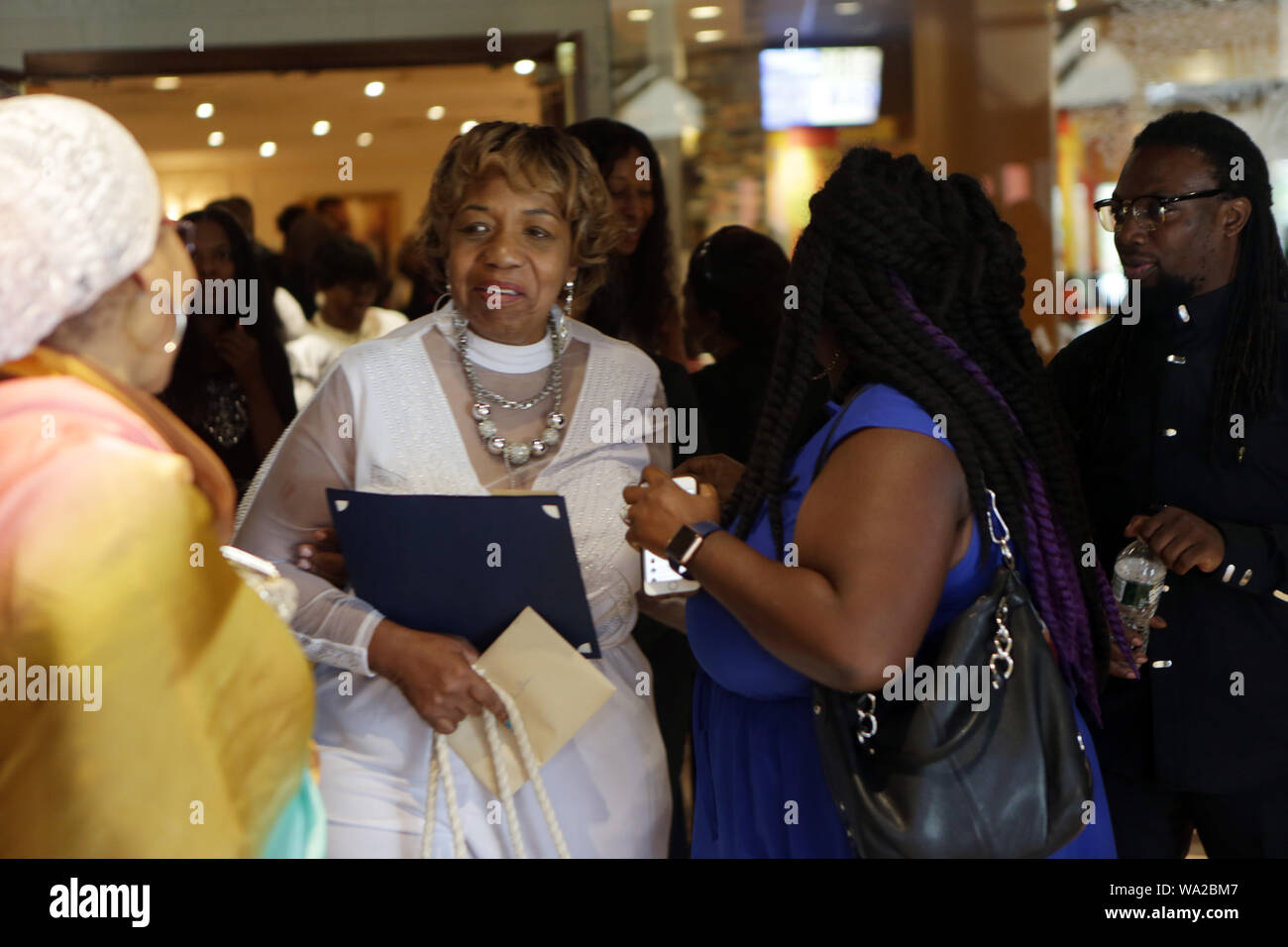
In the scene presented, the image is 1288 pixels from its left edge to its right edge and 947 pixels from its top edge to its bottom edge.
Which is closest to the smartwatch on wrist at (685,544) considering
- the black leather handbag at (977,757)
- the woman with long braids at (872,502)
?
the woman with long braids at (872,502)

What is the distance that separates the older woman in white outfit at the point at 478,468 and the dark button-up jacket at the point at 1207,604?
2.84 ft

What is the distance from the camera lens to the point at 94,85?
17.6 ft

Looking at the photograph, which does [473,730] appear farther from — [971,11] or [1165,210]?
[971,11]

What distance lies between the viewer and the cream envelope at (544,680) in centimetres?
195

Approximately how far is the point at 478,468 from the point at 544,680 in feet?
1.27

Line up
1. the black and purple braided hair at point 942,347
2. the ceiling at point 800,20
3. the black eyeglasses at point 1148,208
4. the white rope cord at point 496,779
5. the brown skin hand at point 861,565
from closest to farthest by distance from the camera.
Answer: the brown skin hand at point 861,565
the black and purple braided hair at point 942,347
the white rope cord at point 496,779
the black eyeglasses at point 1148,208
the ceiling at point 800,20

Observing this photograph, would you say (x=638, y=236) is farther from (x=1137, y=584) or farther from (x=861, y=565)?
(x=861, y=565)

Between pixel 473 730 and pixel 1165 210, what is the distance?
152cm

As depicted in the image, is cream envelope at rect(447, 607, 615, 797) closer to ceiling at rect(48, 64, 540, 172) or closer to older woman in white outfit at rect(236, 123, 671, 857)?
older woman in white outfit at rect(236, 123, 671, 857)

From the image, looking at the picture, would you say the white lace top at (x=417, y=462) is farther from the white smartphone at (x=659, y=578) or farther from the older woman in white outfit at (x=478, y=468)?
the white smartphone at (x=659, y=578)

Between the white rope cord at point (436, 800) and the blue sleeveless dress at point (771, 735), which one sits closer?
the blue sleeveless dress at point (771, 735)

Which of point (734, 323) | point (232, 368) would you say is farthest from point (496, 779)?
point (232, 368)

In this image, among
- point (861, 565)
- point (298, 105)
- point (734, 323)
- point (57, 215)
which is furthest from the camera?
point (298, 105)

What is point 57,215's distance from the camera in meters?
1.24
